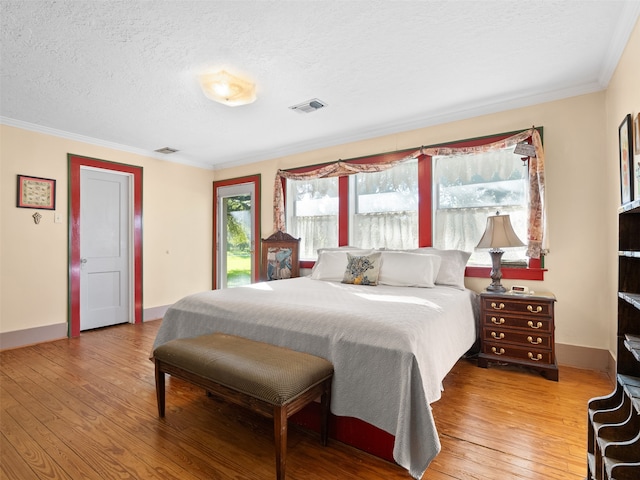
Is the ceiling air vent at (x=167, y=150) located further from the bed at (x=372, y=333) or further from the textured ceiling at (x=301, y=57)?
the bed at (x=372, y=333)

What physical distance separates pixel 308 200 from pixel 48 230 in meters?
3.27

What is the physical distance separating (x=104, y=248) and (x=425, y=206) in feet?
14.1

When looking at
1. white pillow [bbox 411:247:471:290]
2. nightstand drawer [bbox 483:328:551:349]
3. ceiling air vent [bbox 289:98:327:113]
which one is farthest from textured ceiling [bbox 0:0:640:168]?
nightstand drawer [bbox 483:328:551:349]

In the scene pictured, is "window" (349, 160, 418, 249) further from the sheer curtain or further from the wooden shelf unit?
the wooden shelf unit

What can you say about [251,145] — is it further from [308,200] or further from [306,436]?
[306,436]

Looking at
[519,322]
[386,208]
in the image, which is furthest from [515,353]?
[386,208]

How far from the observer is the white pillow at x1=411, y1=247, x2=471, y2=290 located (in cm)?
324

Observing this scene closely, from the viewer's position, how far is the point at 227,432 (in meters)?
1.98

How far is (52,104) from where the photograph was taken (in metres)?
3.24

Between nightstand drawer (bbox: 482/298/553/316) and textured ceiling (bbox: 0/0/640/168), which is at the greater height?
textured ceiling (bbox: 0/0/640/168)

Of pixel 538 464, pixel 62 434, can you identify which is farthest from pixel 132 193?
pixel 538 464

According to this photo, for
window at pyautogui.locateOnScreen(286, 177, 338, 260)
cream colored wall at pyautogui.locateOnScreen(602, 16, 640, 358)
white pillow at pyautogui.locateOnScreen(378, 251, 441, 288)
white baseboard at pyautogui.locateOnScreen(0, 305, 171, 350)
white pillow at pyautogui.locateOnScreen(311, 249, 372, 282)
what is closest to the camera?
cream colored wall at pyautogui.locateOnScreen(602, 16, 640, 358)

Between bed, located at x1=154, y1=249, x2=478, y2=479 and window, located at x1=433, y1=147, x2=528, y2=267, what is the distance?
0.70m

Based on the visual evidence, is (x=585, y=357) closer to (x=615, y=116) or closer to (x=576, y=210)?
(x=576, y=210)
